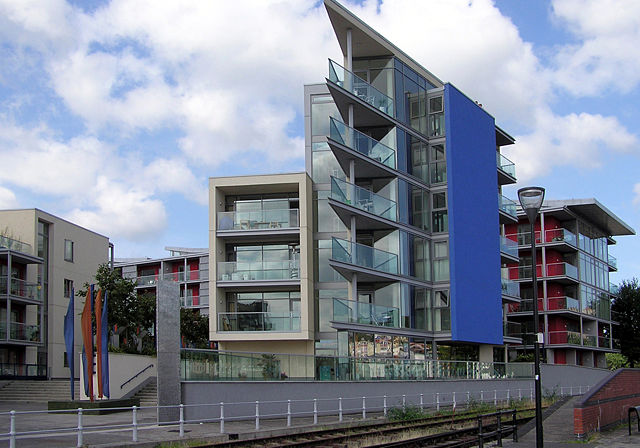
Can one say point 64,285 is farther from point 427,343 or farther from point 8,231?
point 427,343

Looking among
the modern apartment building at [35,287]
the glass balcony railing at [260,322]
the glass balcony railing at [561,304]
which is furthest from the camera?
the glass balcony railing at [561,304]

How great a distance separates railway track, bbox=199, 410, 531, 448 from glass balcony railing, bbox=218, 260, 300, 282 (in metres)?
14.9

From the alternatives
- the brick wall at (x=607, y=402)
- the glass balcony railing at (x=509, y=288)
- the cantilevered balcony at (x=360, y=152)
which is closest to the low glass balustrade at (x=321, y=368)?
the glass balcony railing at (x=509, y=288)

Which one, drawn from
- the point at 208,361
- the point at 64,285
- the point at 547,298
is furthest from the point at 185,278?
the point at 208,361

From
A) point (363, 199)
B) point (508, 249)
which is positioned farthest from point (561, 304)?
point (363, 199)

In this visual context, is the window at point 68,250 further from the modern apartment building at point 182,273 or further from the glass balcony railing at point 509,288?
the glass balcony railing at point 509,288

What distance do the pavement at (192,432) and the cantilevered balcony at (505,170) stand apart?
82.1 feet

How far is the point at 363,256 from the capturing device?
3756cm

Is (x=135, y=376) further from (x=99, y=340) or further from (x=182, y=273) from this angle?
(x=182, y=273)

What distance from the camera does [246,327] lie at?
A: 39469 mm

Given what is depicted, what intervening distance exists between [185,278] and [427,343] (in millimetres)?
37735

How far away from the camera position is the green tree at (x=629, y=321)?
68062 mm

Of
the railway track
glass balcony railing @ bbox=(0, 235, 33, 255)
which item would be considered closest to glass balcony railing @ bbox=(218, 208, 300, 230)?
glass balcony railing @ bbox=(0, 235, 33, 255)

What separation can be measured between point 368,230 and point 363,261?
3689mm
